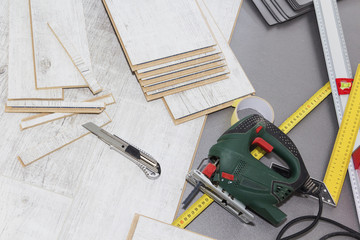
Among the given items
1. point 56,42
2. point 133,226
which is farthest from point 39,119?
point 133,226

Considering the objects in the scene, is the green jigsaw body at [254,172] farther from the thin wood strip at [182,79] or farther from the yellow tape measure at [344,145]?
the thin wood strip at [182,79]

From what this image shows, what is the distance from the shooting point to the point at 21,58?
1471 millimetres

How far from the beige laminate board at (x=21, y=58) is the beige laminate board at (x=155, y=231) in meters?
0.57

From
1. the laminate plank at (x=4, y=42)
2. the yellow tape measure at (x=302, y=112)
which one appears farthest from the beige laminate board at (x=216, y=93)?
the laminate plank at (x=4, y=42)

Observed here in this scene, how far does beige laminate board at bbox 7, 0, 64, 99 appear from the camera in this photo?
140 centimetres

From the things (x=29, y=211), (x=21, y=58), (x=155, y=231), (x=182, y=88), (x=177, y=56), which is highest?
(x=177, y=56)

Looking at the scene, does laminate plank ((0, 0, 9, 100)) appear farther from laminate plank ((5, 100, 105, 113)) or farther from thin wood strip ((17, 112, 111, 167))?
thin wood strip ((17, 112, 111, 167))

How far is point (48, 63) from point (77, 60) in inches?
4.4

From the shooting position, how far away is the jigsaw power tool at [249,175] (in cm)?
130

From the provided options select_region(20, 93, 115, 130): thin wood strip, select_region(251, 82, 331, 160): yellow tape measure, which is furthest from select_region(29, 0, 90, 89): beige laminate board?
select_region(251, 82, 331, 160): yellow tape measure

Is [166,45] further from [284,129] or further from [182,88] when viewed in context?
[284,129]

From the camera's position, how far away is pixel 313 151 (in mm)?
1555

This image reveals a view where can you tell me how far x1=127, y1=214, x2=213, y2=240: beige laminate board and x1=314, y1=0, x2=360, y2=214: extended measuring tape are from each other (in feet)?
1.93

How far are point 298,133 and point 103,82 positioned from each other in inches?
33.9
